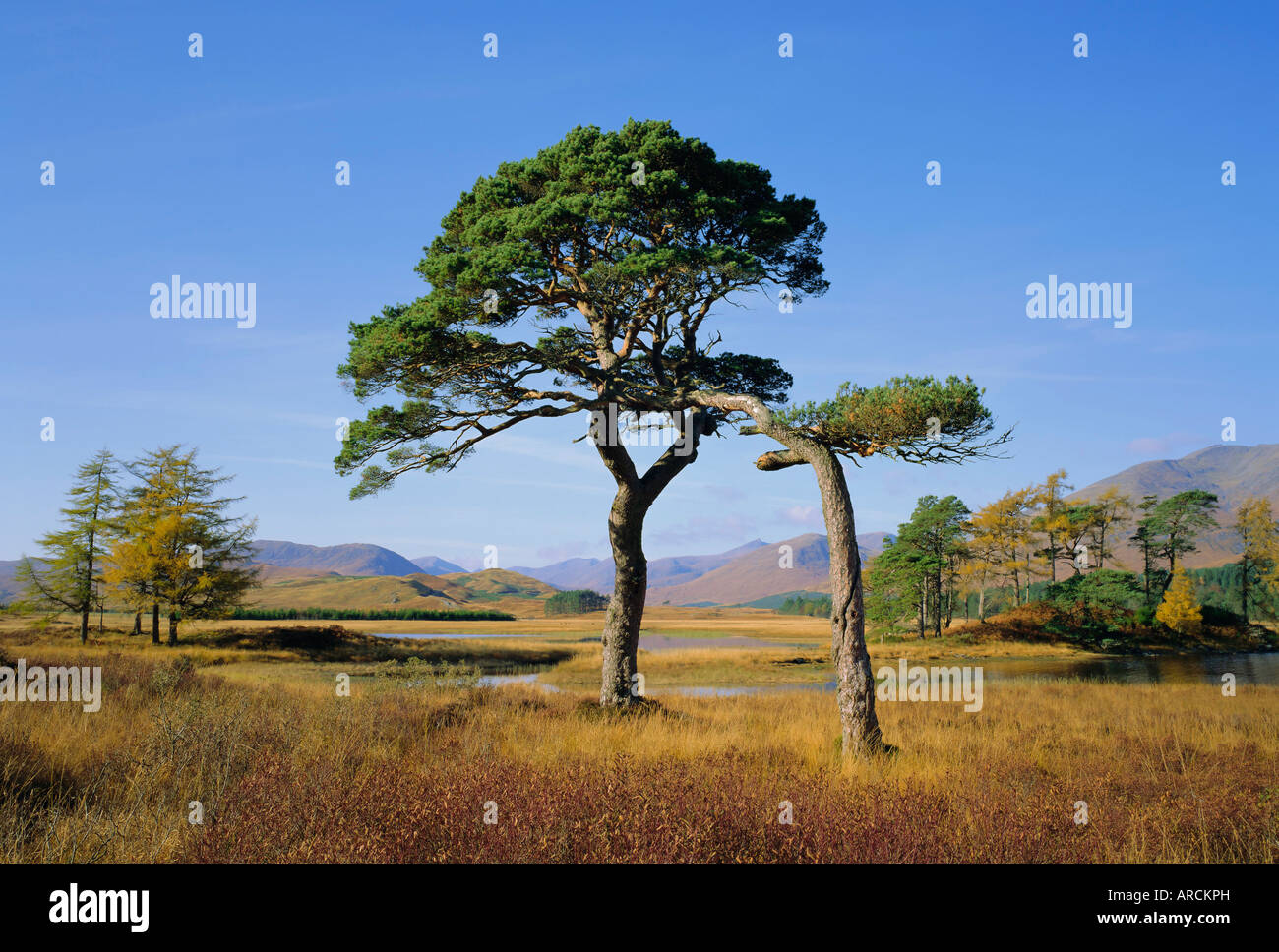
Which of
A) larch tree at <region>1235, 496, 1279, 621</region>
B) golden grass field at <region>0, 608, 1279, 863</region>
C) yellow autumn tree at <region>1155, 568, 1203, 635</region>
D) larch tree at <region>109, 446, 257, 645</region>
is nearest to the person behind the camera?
golden grass field at <region>0, 608, 1279, 863</region>

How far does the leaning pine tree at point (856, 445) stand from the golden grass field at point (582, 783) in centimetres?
99

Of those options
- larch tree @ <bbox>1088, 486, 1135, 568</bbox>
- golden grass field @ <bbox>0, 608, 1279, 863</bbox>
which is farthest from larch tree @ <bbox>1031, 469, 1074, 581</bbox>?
golden grass field @ <bbox>0, 608, 1279, 863</bbox>

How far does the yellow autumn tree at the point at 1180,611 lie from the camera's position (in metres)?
55.6

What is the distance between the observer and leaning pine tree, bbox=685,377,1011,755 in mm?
11016

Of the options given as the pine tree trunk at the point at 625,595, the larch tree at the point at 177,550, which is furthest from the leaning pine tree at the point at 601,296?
the larch tree at the point at 177,550

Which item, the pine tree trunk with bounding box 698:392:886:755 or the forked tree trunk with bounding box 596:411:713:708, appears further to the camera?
the forked tree trunk with bounding box 596:411:713:708

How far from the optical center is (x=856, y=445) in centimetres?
1245

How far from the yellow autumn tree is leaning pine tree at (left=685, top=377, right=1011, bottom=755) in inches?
2338

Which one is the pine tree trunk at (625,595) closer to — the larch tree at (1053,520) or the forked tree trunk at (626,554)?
the forked tree trunk at (626,554)

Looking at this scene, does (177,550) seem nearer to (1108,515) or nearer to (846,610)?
(846,610)

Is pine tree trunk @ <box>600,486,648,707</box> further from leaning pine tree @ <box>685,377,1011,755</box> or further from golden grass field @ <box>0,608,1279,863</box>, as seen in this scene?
leaning pine tree @ <box>685,377,1011,755</box>

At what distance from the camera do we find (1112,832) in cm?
608

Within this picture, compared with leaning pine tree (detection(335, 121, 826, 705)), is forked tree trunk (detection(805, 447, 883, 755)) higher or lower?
lower
